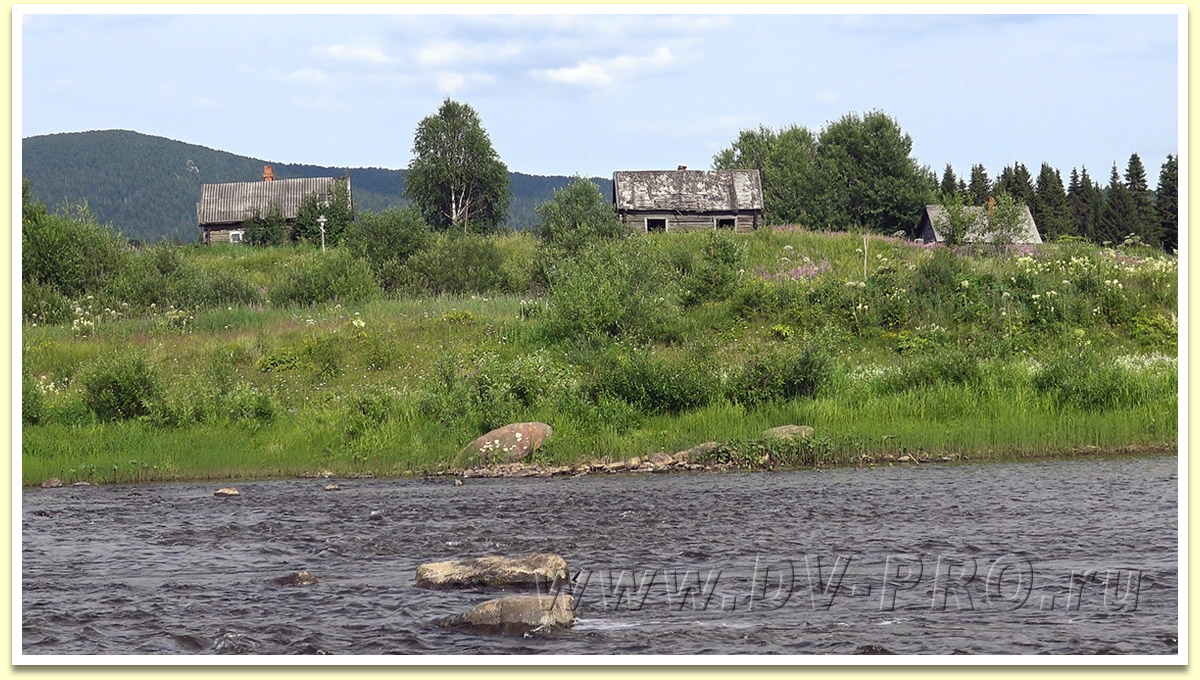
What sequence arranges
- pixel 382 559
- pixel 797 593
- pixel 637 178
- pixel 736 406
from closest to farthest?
pixel 797 593 → pixel 382 559 → pixel 736 406 → pixel 637 178

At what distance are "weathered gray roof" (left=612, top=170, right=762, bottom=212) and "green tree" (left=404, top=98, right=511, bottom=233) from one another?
1980 centimetres

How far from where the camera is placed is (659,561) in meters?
16.5

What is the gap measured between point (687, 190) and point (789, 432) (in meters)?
51.9

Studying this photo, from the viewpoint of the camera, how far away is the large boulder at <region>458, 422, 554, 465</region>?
26.2m

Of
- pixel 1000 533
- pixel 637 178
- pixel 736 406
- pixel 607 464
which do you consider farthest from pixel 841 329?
pixel 637 178

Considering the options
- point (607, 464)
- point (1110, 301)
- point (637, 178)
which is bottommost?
point (607, 464)

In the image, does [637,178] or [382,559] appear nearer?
[382,559]

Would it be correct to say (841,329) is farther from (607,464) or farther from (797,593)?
(797,593)

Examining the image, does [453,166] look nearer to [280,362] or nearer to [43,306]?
[43,306]

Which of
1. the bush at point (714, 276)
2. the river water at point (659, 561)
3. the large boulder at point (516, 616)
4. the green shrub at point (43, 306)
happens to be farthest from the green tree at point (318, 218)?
the large boulder at point (516, 616)

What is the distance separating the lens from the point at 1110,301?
38406mm

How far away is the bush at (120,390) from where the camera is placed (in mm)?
29234

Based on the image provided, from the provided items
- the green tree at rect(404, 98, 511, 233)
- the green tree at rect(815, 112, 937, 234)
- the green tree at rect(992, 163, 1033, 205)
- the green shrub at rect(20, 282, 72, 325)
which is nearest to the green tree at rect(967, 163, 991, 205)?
the green tree at rect(992, 163, 1033, 205)

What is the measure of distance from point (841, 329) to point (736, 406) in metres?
11.0
